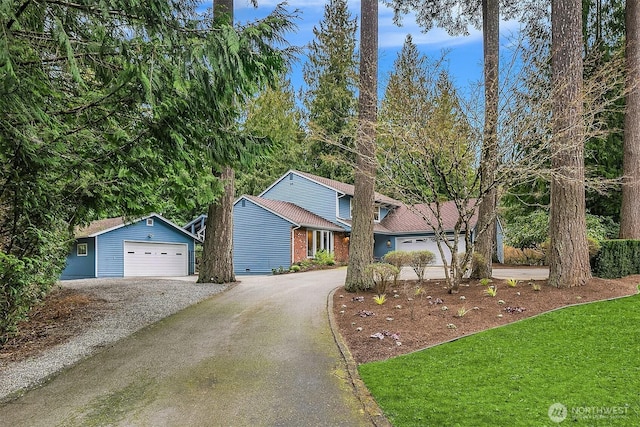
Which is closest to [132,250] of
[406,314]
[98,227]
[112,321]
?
[98,227]

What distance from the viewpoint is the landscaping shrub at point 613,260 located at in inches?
403

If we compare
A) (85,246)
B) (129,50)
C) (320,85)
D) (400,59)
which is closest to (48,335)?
(129,50)

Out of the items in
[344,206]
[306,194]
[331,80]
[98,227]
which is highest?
[331,80]

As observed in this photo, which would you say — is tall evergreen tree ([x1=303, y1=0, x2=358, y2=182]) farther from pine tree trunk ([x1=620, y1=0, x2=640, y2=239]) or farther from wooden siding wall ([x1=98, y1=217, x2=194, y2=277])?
pine tree trunk ([x1=620, y1=0, x2=640, y2=239])

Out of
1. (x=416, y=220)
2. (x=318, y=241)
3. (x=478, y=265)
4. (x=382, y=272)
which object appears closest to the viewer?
(x=382, y=272)

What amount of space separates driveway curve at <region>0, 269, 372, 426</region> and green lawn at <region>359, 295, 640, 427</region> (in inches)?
23.1

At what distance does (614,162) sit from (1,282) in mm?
19808

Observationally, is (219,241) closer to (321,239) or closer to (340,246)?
(321,239)

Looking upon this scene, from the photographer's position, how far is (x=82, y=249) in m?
20.4

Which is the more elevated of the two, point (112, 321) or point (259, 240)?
point (259, 240)

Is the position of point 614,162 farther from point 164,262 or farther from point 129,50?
point 164,262

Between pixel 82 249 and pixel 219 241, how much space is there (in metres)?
11.4

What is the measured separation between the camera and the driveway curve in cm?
393

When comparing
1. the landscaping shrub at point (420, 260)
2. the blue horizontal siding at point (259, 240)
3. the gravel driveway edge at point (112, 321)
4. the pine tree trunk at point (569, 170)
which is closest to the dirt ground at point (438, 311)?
the pine tree trunk at point (569, 170)
